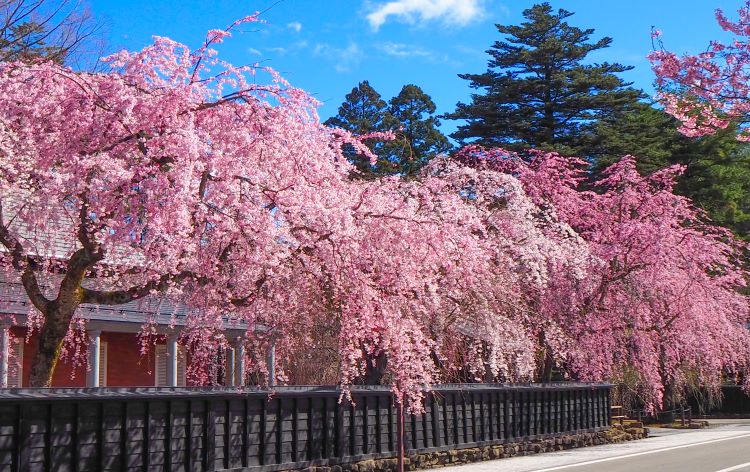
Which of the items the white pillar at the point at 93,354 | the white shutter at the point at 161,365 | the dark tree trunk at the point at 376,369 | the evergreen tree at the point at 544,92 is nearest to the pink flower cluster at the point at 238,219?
the dark tree trunk at the point at 376,369

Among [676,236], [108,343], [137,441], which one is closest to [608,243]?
[676,236]

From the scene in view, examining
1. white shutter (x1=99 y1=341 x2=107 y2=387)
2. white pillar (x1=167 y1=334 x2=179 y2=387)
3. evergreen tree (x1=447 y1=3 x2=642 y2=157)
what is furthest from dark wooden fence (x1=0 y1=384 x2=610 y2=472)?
evergreen tree (x1=447 y1=3 x2=642 y2=157)

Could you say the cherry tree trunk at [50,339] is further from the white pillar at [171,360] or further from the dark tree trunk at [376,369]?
the white pillar at [171,360]

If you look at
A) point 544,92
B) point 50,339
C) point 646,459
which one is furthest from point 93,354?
point 544,92

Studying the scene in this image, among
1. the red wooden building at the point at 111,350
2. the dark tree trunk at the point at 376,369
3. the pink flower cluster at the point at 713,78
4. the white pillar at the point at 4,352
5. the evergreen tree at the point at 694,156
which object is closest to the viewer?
the pink flower cluster at the point at 713,78

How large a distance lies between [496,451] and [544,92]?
27.1 m

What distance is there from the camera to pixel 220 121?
35.4ft

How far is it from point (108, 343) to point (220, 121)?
14.3 m

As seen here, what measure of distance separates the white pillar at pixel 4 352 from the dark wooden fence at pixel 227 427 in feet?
23.8

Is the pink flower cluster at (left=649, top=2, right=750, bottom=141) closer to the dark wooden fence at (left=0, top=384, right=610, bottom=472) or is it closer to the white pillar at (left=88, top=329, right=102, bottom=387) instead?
the dark wooden fence at (left=0, top=384, right=610, bottom=472)

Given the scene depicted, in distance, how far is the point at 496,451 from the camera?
751 inches

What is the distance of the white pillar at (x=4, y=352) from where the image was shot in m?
17.6

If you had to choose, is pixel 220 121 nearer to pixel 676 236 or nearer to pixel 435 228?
pixel 435 228

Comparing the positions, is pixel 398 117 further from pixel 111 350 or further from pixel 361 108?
pixel 111 350
